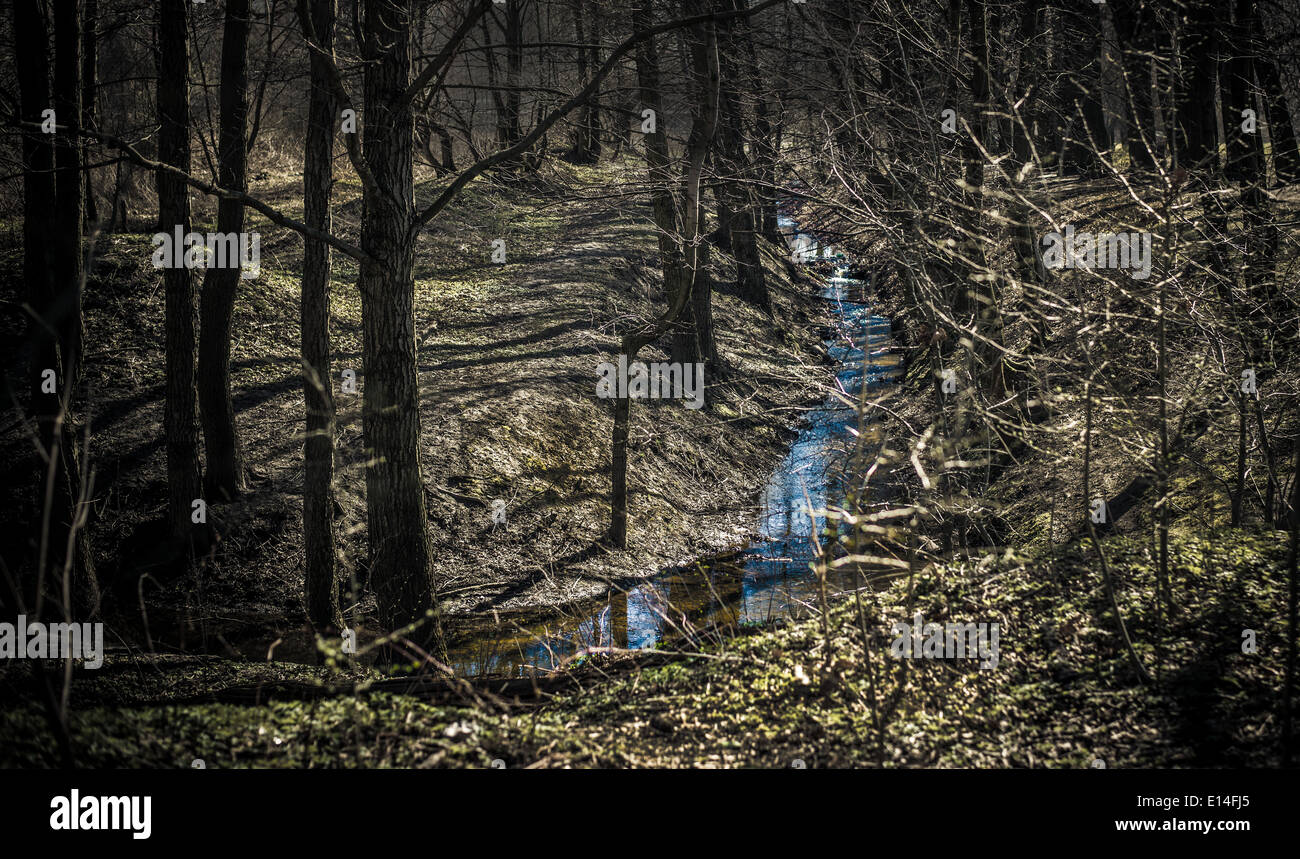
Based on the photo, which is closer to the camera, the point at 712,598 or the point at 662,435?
the point at 712,598

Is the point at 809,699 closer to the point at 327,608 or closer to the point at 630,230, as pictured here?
the point at 327,608

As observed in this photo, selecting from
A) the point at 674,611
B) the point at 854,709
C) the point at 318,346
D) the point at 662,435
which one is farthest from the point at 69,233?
the point at 662,435

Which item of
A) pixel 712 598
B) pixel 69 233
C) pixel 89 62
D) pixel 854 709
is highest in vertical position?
pixel 89 62

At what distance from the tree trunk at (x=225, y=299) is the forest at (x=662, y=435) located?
57 mm

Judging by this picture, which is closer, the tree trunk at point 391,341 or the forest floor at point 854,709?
the forest floor at point 854,709

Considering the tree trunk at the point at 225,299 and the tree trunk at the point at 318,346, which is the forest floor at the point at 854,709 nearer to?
the tree trunk at the point at 318,346

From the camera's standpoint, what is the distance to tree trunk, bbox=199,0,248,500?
32.8 ft

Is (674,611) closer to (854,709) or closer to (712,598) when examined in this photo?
(712,598)

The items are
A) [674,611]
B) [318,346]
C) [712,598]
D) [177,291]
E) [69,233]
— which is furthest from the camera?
[712,598]

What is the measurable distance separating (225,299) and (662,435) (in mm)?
6986

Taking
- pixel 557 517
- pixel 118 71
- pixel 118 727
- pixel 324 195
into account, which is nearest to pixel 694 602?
pixel 557 517

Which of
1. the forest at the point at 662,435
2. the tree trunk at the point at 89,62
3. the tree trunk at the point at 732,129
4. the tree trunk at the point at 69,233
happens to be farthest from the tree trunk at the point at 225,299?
the tree trunk at the point at 732,129

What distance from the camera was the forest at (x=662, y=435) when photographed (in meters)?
5.28

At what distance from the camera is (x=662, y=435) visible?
592 inches
